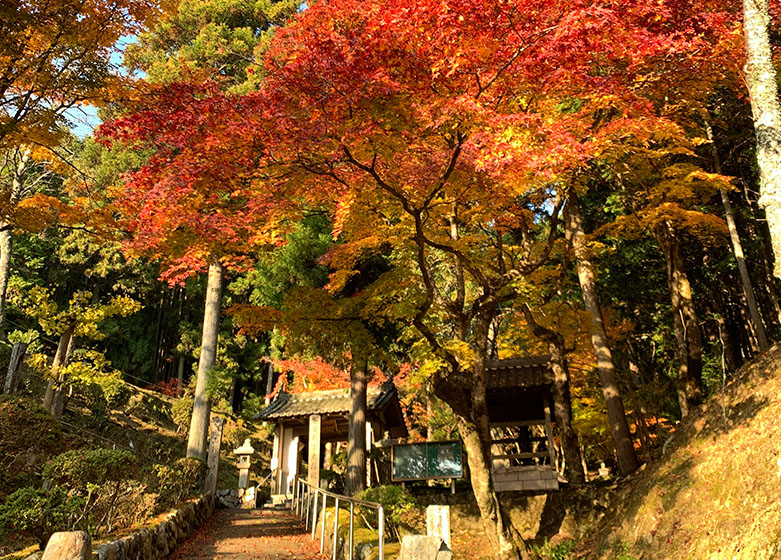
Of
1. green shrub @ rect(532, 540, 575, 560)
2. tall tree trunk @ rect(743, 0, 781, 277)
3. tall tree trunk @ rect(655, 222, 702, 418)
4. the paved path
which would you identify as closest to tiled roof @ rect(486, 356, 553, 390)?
tall tree trunk @ rect(655, 222, 702, 418)

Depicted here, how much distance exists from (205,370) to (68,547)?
12465 millimetres

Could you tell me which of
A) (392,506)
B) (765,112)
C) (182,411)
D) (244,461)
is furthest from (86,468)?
A: (182,411)

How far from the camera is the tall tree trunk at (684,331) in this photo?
11.5 metres

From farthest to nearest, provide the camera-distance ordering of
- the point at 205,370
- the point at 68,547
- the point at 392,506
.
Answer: the point at 205,370
the point at 392,506
the point at 68,547

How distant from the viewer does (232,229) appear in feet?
31.2

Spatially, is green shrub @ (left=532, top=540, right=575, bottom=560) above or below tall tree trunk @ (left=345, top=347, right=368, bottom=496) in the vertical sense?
below

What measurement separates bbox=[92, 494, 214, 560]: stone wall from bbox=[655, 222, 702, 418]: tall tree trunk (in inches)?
421

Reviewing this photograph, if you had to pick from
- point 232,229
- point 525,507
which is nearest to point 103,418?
point 232,229

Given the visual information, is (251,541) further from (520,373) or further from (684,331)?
(684,331)

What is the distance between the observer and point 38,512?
5.66 m

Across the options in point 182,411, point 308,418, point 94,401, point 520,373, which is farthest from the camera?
point 182,411

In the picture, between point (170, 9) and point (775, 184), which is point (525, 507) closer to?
point (775, 184)

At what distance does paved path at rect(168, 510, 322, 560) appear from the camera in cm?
811

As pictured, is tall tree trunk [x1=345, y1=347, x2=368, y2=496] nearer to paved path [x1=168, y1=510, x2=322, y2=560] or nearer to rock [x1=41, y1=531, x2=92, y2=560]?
paved path [x1=168, y1=510, x2=322, y2=560]
